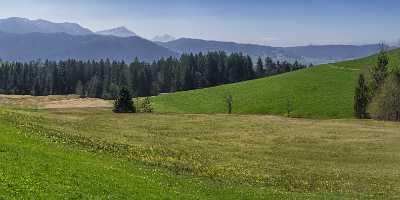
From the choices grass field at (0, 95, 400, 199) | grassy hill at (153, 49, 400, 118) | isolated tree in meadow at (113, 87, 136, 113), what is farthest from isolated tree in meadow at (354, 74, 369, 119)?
isolated tree in meadow at (113, 87, 136, 113)

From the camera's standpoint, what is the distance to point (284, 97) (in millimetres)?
159250

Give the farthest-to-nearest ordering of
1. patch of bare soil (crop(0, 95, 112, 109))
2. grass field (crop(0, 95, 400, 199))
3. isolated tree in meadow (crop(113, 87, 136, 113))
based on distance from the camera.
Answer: patch of bare soil (crop(0, 95, 112, 109))
isolated tree in meadow (crop(113, 87, 136, 113))
grass field (crop(0, 95, 400, 199))

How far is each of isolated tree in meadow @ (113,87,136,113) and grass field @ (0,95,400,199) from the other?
1371 centimetres

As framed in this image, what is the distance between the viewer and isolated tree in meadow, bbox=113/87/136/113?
11088cm

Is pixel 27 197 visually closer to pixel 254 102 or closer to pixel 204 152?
pixel 204 152

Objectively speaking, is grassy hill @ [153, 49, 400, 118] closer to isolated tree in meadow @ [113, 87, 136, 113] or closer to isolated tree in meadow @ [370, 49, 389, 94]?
isolated tree in meadow @ [370, 49, 389, 94]

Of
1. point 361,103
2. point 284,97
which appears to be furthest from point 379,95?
point 284,97

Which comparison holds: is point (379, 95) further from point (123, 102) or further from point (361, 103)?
point (123, 102)

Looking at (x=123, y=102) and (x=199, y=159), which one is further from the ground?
(x=123, y=102)

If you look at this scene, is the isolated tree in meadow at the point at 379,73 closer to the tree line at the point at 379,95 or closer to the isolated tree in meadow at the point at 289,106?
the tree line at the point at 379,95

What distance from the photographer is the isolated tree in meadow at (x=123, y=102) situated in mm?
110875

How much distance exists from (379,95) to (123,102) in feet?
205

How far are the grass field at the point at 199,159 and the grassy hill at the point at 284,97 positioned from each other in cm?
4843

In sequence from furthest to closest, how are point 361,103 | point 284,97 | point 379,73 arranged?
point 284,97
point 379,73
point 361,103
